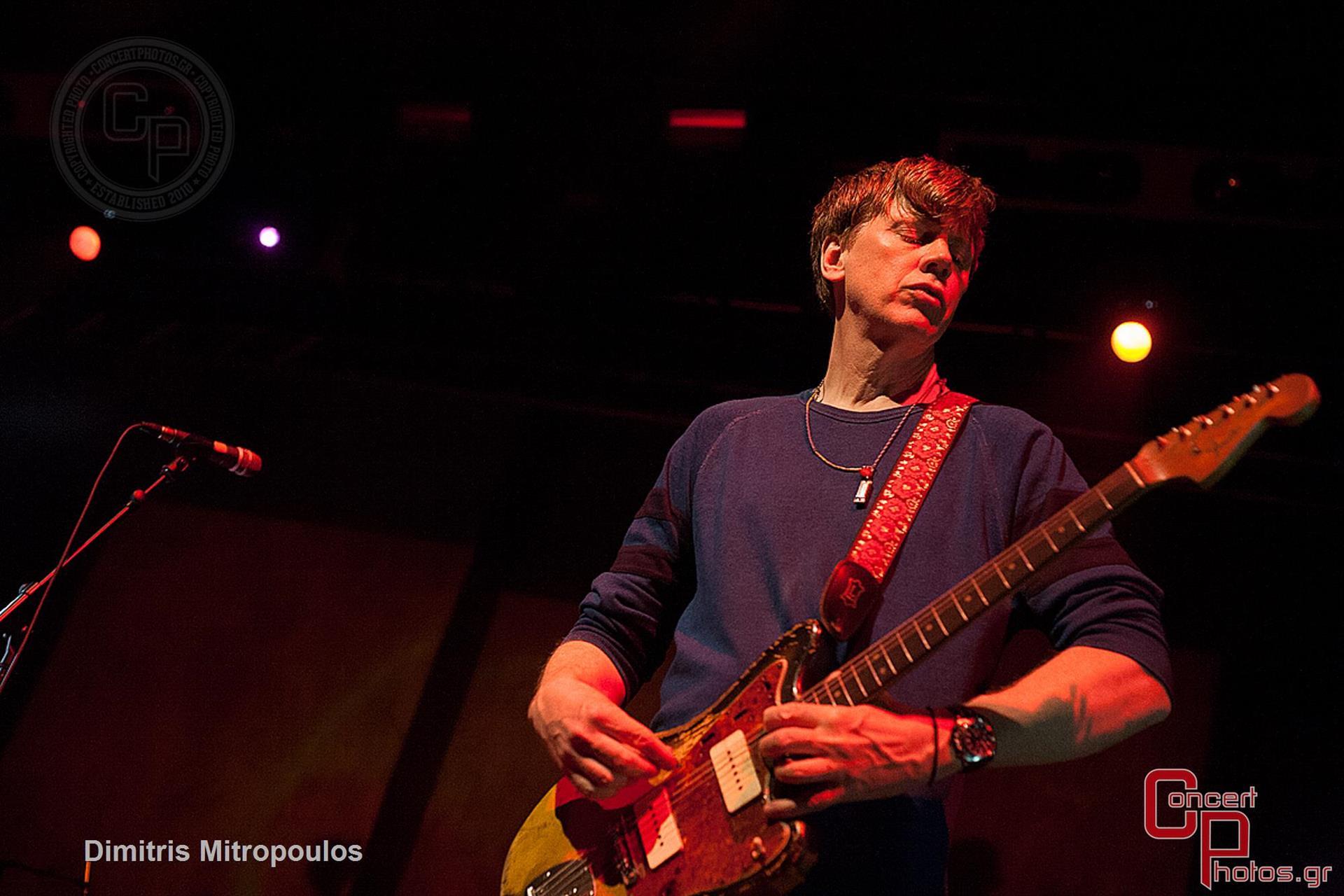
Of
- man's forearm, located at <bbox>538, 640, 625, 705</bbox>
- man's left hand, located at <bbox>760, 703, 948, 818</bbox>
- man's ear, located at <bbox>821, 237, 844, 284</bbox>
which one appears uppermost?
man's ear, located at <bbox>821, 237, 844, 284</bbox>

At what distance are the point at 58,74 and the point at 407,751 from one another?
→ 4308mm

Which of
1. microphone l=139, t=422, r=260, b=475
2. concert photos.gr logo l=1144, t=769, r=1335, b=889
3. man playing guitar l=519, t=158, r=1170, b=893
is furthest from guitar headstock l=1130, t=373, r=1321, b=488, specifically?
concert photos.gr logo l=1144, t=769, r=1335, b=889

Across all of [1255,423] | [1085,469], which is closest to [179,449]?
[1255,423]

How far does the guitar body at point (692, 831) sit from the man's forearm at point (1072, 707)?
14.2 inches

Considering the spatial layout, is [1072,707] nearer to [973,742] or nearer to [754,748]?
[973,742]

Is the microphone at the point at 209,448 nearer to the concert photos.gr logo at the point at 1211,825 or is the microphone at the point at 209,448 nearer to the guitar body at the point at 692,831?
the guitar body at the point at 692,831

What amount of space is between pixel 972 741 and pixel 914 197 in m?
1.43

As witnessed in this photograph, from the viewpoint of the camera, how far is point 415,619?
18.0 feet

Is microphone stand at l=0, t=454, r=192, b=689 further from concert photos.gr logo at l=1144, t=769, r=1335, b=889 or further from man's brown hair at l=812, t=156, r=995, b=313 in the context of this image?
concert photos.gr logo at l=1144, t=769, r=1335, b=889

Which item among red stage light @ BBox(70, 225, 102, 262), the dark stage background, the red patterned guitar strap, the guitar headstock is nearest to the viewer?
the guitar headstock

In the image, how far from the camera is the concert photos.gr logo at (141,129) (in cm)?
566

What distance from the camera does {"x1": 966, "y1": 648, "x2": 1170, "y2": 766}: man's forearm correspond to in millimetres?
1789

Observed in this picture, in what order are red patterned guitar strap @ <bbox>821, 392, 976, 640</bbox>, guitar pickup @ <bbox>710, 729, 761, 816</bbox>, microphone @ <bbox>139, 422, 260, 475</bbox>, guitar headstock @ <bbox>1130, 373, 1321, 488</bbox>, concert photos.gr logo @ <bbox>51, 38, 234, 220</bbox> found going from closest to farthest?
guitar headstock @ <bbox>1130, 373, 1321, 488</bbox>, guitar pickup @ <bbox>710, 729, 761, 816</bbox>, red patterned guitar strap @ <bbox>821, 392, 976, 640</bbox>, microphone @ <bbox>139, 422, 260, 475</bbox>, concert photos.gr logo @ <bbox>51, 38, 234, 220</bbox>

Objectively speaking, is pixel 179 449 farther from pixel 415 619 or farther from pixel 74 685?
pixel 74 685
